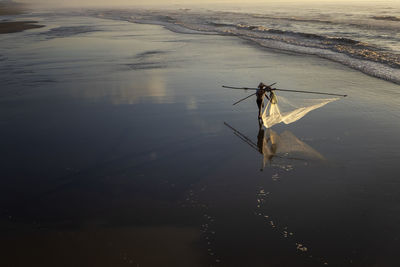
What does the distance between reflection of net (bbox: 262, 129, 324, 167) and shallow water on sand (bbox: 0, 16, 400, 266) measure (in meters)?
0.17

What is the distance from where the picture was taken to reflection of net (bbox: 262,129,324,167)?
899 centimetres

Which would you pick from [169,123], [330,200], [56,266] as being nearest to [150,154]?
[169,123]

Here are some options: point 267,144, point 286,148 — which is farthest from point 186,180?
point 286,148

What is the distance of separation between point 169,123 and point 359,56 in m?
18.5

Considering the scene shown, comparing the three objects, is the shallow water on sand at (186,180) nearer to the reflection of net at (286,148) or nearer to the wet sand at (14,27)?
the reflection of net at (286,148)

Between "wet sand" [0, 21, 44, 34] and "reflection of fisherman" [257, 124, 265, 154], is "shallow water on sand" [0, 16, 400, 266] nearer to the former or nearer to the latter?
"reflection of fisherman" [257, 124, 265, 154]

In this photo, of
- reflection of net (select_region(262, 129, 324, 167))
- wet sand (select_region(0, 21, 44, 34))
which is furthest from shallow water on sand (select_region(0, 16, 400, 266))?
wet sand (select_region(0, 21, 44, 34))

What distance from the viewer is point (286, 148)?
31.2 ft

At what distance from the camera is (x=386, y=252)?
5668 mm

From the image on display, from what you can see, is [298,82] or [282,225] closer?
[282,225]

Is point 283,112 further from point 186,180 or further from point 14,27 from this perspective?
point 14,27

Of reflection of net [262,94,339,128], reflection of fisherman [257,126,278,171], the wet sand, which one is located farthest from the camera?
the wet sand

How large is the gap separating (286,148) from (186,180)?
3373 millimetres

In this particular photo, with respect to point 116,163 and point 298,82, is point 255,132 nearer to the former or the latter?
point 116,163
